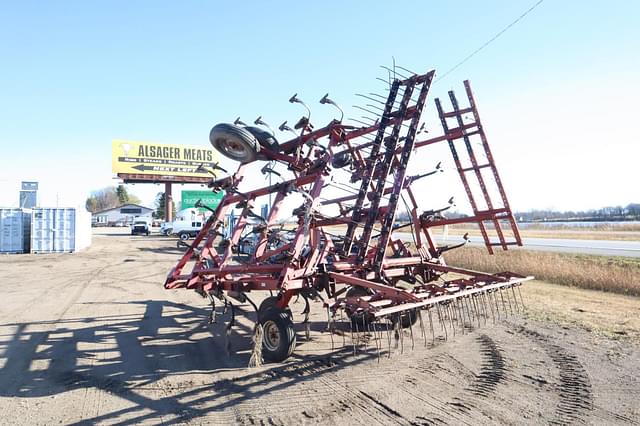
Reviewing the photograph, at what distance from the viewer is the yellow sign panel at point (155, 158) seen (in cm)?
4369

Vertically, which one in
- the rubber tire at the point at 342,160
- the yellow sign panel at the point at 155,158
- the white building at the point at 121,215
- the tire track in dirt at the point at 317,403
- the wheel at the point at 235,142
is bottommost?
the tire track in dirt at the point at 317,403

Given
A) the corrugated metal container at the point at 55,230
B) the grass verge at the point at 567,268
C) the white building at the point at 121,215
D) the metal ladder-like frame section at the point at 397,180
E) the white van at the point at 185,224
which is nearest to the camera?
the metal ladder-like frame section at the point at 397,180

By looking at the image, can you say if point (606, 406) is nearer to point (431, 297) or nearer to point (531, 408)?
point (531, 408)

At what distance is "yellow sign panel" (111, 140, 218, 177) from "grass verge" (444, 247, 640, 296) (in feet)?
115

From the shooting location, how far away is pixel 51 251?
965 inches

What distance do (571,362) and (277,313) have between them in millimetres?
3648

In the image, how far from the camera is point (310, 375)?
4.89m

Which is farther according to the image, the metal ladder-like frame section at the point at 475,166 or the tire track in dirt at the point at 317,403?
the metal ladder-like frame section at the point at 475,166

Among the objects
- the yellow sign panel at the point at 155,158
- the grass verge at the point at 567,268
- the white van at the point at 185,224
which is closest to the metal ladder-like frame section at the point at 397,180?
the grass verge at the point at 567,268

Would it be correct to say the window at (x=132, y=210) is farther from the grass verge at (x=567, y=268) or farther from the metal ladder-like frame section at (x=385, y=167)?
the metal ladder-like frame section at (x=385, y=167)

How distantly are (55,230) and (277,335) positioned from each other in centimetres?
2422

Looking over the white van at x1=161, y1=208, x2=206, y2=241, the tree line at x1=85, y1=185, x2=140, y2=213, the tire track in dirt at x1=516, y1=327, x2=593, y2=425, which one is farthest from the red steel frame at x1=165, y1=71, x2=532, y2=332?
the tree line at x1=85, y1=185, x2=140, y2=213

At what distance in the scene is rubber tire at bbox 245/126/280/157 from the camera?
21.8ft

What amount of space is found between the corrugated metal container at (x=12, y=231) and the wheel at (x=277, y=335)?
24.6m
